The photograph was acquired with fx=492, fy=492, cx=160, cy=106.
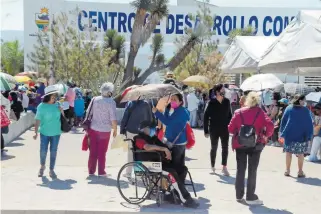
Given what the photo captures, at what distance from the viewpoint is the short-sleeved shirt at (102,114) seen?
8242 millimetres

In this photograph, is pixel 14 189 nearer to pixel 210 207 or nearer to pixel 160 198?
pixel 160 198

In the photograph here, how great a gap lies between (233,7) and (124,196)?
37.3 meters

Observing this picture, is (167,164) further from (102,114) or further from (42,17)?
(42,17)

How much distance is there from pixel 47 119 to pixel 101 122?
0.89 m

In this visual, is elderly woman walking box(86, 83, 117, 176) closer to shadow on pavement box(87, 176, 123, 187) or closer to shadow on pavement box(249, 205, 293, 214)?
shadow on pavement box(87, 176, 123, 187)

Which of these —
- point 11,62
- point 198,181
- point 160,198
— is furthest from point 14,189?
point 11,62

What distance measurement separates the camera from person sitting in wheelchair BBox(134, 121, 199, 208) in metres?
6.46

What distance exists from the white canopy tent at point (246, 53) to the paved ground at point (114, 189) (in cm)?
489

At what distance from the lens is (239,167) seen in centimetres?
680

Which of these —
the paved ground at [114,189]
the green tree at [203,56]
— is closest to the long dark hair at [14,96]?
the paved ground at [114,189]

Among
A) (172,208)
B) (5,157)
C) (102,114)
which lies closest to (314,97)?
(102,114)

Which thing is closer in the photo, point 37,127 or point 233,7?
point 37,127

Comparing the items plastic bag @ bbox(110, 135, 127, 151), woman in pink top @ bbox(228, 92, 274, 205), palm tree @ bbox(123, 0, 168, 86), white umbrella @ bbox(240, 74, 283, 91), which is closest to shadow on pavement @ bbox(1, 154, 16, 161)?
plastic bag @ bbox(110, 135, 127, 151)

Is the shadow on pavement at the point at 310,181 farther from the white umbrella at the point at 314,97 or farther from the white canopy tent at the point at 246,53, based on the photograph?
the white canopy tent at the point at 246,53
